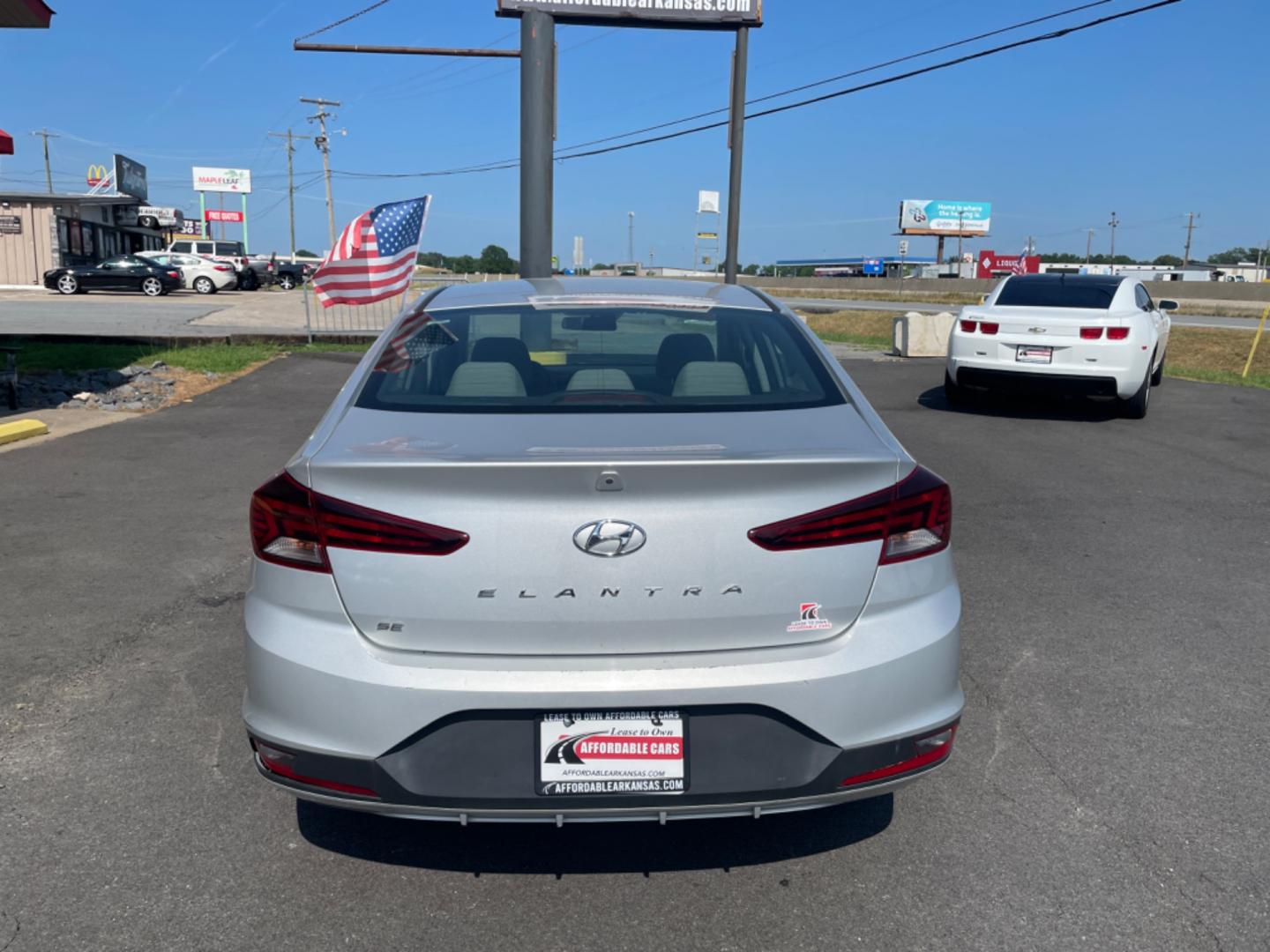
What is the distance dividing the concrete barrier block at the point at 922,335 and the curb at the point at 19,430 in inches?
583

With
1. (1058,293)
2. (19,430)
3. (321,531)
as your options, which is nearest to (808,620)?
(321,531)

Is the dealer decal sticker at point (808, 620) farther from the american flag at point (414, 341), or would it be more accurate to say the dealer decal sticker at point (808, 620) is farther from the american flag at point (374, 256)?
the american flag at point (374, 256)

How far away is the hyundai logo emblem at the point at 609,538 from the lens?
8.10ft

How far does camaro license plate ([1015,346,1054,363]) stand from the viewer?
1120 cm

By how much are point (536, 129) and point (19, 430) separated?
10.1 meters

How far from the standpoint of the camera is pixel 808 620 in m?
2.56

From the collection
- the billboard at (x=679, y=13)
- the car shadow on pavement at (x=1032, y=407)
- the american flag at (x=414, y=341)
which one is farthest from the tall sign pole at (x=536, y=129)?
the american flag at (x=414, y=341)

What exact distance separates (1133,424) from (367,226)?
408 inches

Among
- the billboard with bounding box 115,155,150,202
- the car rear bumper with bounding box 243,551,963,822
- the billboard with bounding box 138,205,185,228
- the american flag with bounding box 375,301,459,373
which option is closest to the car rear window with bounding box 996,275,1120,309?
the american flag with bounding box 375,301,459,373

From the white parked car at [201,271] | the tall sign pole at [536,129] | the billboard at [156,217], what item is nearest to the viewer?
the tall sign pole at [536,129]

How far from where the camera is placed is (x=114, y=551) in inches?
237

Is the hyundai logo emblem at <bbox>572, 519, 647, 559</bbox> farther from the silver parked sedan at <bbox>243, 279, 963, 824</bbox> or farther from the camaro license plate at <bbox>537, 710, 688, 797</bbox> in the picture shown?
the camaro license plate at <bbox>537, 710, 688, 797</bbox>

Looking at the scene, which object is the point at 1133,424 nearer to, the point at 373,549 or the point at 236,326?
the point at 373,549

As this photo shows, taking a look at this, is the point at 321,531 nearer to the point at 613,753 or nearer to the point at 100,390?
the point at 613,753
